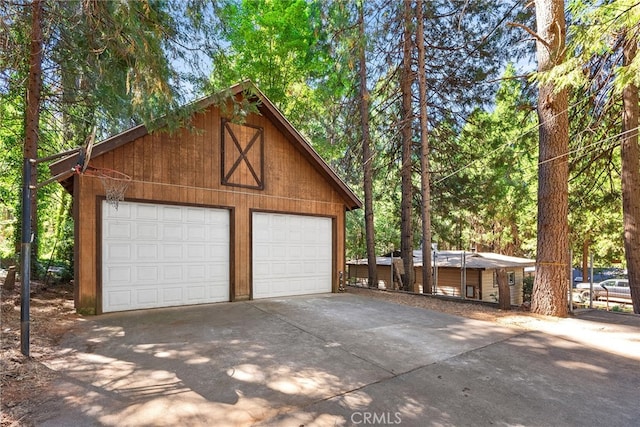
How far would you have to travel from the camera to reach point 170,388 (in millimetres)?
3473

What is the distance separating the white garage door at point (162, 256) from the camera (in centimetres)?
674

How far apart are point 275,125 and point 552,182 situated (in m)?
6.70

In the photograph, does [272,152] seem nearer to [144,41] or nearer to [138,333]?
[144,41]

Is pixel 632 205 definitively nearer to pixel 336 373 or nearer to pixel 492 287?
pixel 492 287

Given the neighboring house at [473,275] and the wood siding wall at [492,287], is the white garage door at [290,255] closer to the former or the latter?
the neighboring house at [473,275]

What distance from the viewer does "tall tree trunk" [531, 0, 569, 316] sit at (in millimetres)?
7098

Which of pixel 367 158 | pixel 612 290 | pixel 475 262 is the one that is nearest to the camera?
pixel 367 158

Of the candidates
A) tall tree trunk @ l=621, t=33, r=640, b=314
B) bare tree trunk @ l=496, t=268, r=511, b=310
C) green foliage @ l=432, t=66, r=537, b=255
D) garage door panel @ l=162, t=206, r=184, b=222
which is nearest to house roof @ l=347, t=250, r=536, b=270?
green foliage @ l=432, t=66, r=537, b=255

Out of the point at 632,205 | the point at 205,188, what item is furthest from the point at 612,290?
the point at 205,188

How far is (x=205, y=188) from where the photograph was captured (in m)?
7.96

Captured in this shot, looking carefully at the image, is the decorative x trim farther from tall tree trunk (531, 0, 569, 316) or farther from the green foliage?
tall tree trunk (531, 0, 569, 316)

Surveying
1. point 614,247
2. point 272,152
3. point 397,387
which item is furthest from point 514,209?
point 397,387
